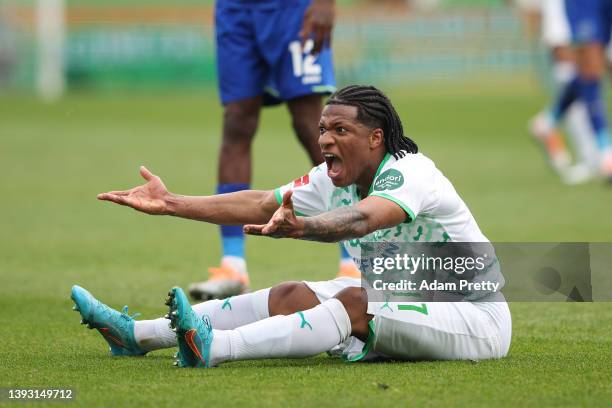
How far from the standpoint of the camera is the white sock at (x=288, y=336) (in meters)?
4.56

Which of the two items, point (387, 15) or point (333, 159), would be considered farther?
point (387, 15)

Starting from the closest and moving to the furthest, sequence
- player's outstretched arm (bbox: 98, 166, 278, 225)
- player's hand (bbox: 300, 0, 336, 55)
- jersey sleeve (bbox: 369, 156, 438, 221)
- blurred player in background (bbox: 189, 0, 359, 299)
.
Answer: jersey sleeve (bbox: 369, 156, 438, 221) → player's outstretched arm (bbox: 98, 166, 278, 225) → player's hand (bbox: 300, 0, 336, 55) → blurred player in background (bbox: 189, 0, 359, 299)

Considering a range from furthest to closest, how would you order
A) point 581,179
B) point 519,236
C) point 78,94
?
point 78,94
point 581,179
point 519,236

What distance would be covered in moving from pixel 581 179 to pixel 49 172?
6.10 m

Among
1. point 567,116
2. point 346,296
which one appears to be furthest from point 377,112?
point 567,116

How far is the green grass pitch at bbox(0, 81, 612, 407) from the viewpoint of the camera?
4.27m

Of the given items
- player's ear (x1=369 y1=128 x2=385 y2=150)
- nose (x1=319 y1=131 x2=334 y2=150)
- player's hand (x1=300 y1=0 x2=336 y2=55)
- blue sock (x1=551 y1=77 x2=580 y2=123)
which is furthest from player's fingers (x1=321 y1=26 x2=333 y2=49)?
blue sock (x1=551 y1=77 x2=580 y2=123)

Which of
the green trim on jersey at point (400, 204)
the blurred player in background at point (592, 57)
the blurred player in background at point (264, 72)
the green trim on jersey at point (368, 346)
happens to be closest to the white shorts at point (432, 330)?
the green trim on jersey at point (368, 346)

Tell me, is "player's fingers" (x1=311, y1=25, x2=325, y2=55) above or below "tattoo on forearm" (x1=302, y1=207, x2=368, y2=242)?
above

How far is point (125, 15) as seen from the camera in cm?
3031

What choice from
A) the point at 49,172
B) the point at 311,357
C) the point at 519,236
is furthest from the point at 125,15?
the point at 311,357

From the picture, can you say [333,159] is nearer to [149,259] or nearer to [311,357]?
[311,357]

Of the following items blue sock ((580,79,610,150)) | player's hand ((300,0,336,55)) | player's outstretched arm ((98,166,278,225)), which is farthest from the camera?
blue sock ((580,79,610,150))

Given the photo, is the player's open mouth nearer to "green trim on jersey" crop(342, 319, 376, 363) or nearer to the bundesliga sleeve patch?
the bundesliga sleeve patch
